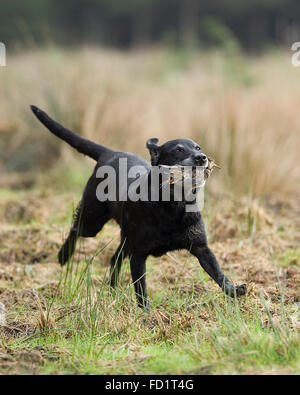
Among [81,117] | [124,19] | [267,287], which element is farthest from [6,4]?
[267,287]

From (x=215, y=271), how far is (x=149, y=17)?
85.7 ft

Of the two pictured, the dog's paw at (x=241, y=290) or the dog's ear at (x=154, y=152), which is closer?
the dog's paw at (x=241, y=290)

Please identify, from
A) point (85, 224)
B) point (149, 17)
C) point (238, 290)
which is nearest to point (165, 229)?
point (238, 290)

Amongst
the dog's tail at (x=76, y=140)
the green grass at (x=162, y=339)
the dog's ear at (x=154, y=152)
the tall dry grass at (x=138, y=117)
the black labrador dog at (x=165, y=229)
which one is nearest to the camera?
the green grass at (x=162, y=339)

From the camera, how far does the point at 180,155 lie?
403 centimetres

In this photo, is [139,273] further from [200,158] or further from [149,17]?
[149,17]

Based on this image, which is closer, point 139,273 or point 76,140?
point 139,273

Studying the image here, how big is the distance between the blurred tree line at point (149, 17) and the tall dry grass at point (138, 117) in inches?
624

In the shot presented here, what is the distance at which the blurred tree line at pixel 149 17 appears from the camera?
87.5ft

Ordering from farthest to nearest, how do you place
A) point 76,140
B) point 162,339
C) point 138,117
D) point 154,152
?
point 138,117 < point 76,140 < point 154,152 < point 162,339

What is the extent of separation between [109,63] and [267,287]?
676 centimetres

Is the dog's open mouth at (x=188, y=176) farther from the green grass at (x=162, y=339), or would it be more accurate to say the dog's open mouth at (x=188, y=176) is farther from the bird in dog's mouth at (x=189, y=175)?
the green grass at (x=162, y=339)

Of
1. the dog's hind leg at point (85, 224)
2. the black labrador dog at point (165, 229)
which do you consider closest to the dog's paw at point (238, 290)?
the black labrador dog at point (165, 229)

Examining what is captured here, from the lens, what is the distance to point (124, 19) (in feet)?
95.0
